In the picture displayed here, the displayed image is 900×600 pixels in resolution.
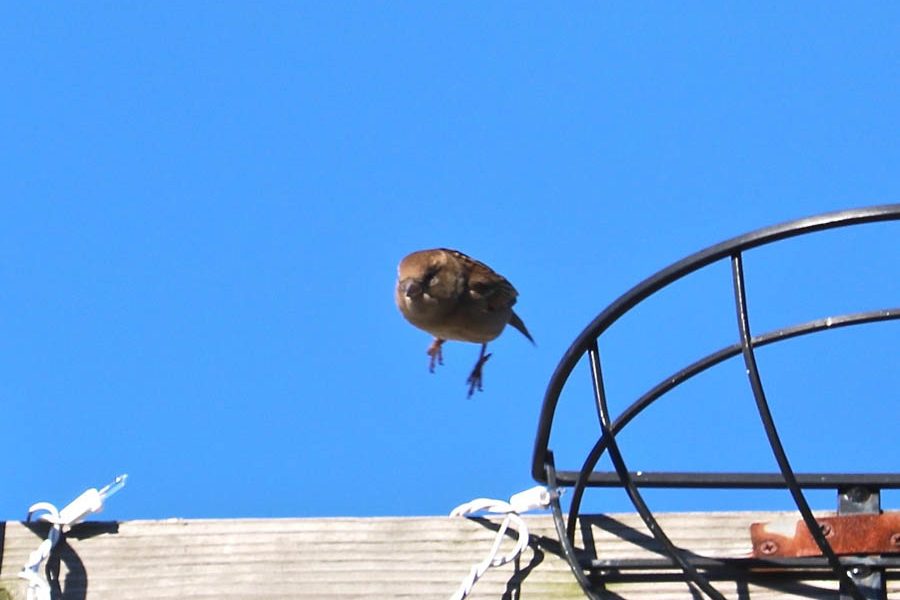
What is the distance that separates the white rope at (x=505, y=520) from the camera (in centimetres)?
325

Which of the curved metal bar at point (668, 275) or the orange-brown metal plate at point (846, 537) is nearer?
the curved metal bar at point (668, 275)

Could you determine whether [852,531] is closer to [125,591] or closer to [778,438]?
[778,438]

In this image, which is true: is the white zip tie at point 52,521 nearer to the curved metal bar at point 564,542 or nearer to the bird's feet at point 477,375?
the curved metal bar at point 564,542

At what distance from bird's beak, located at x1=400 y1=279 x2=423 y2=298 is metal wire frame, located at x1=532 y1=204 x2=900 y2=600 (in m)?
3.99

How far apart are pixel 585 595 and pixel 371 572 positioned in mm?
433

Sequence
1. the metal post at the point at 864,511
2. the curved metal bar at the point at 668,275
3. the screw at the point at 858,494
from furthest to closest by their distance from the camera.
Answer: the screw at the point at 858,494 < the metal post at the point at 864,511 < the curved metal bar at the point at 668,275

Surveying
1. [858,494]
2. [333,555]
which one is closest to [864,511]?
[858,494]

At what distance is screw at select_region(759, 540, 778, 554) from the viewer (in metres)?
3.24

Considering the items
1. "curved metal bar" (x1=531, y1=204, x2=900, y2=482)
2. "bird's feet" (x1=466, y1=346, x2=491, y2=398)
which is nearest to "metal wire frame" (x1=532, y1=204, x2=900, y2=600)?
"curved metal bar" (x1=531, y1=204, x2=900, y2=482)

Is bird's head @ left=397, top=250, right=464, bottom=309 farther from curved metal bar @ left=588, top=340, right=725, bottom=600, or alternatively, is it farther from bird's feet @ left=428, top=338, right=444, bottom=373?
curved metal bar @ left=588, top=340, right=725, bottom=600

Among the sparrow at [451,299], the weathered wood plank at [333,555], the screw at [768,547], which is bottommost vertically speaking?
the screw at [768,547]

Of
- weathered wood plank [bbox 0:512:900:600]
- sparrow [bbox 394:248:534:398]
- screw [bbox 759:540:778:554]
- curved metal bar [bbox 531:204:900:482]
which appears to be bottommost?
screw [bbox 759:540:778:554]

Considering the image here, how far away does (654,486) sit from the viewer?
3.34 m

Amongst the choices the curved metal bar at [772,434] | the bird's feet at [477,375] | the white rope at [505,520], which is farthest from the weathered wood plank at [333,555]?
the bird's feet at [477,375]
